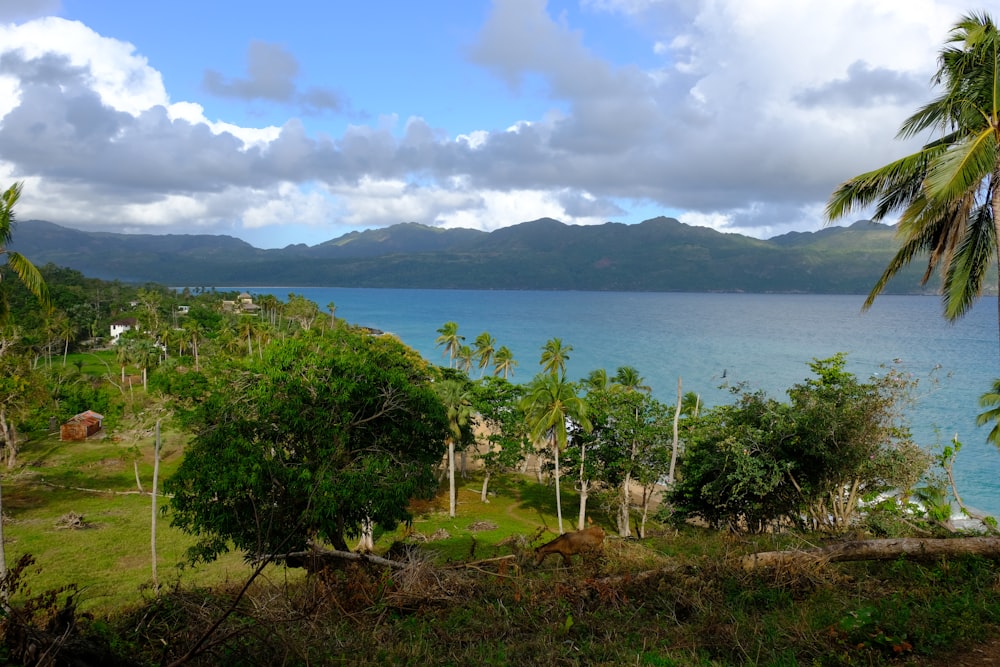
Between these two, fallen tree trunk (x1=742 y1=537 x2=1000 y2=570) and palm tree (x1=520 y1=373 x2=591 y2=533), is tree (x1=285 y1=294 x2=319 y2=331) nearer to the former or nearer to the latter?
palm tree (x1=520 y1=373 x2=591 y2=533)

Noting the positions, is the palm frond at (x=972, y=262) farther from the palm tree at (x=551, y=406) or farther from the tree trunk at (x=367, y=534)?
the palm tree at (x=551, y=406)

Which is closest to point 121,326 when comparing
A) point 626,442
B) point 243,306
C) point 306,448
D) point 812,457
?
point 243,306

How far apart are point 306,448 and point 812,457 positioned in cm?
1360

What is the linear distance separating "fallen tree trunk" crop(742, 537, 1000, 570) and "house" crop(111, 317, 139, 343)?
347 feet

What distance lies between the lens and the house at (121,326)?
299ft

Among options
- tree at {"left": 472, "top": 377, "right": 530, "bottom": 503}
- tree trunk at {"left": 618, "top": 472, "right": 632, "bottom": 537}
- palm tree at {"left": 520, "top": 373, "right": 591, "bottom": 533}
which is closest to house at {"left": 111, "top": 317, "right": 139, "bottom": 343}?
tree at {"left": 472, "top": 377, "right": 530, "bottom": 503}

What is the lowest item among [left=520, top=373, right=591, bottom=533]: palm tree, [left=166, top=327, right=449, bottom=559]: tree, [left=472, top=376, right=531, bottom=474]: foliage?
[left=472, top=376, right=531, bottom=474]: foliage

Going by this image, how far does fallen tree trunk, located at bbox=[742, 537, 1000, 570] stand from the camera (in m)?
6.80

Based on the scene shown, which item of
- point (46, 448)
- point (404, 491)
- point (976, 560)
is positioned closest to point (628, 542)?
point (976, 560)

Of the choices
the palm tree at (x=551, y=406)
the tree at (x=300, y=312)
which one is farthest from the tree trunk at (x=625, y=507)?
the tree at (x=300, y=312)

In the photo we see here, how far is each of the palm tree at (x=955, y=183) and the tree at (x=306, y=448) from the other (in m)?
10.9

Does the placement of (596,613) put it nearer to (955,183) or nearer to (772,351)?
(955,183)

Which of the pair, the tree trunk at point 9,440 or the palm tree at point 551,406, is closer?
the palm tree at point 551,406

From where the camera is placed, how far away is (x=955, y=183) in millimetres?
6555
